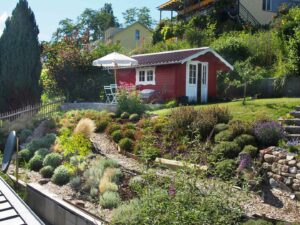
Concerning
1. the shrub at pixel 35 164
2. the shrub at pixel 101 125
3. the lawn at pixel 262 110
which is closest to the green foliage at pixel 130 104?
the shrub at pixel 101 125

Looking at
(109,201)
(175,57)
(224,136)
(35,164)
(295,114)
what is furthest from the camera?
(175,57)

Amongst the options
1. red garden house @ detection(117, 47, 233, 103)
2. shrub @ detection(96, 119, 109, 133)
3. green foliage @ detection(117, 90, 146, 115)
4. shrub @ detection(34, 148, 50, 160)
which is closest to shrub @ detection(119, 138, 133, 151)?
shrub @ detection(34, 148, 50, 160)

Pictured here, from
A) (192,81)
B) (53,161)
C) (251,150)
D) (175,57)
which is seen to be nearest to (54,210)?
(53,161)

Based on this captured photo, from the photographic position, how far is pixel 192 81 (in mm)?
19781

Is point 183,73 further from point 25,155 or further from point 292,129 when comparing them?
point 25,155

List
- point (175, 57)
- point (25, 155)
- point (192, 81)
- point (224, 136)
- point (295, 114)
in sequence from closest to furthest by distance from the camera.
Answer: point (224, 136) < point (295, 114) < point (25, 155) < point (175, 57) < point (192, 81)

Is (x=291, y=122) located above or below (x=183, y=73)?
below

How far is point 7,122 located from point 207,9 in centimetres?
2380

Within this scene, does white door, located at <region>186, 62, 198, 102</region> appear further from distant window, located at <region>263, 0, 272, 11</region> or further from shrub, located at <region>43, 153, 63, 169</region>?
distant window, located at <region>263, 0, 272, 11</region>

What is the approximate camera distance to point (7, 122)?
1480 cm

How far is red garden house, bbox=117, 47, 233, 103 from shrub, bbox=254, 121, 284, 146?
9.98 meters

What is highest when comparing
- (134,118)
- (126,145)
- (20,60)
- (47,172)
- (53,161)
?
(20,60)

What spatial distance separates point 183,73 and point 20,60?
25.3 feet

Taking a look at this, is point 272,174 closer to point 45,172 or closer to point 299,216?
point 299,216
